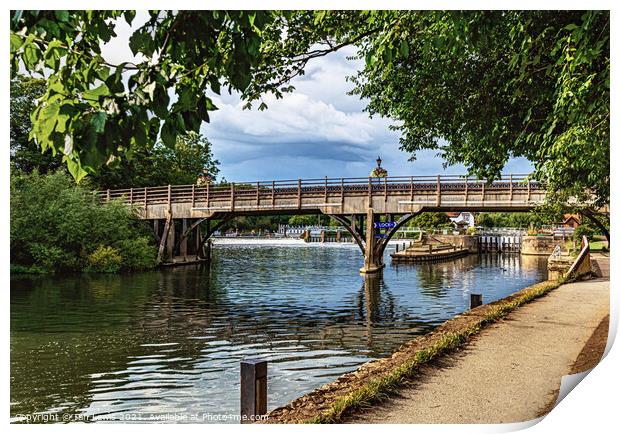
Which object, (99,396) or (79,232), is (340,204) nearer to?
Answer: (79,232)

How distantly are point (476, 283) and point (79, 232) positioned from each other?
556 inches

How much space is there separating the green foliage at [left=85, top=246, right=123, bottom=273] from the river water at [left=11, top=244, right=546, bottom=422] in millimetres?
196

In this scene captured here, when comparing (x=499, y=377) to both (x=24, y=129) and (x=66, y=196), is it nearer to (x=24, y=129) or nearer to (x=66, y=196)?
(x=24, y=129)

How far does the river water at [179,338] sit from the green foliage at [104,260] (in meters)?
0.20

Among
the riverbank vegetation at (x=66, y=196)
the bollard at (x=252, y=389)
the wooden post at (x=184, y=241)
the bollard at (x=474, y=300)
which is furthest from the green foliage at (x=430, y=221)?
the bollard at (x=252, y=389)

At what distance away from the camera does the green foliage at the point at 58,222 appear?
4.68 metres

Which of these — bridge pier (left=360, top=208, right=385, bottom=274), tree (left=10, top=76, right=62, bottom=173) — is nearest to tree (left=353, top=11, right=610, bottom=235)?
tree (left=10, top=76, right=62, bottom=173)

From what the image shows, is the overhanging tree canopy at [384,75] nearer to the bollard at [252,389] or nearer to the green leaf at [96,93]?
the green leaf at [96,93]

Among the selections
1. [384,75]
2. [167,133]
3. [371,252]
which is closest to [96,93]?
[167,133]

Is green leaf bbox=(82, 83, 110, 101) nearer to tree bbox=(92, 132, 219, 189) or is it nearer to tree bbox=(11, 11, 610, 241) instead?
tree bbox=(11, 11, 610, 241)

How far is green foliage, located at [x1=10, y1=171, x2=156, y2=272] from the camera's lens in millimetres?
4684
